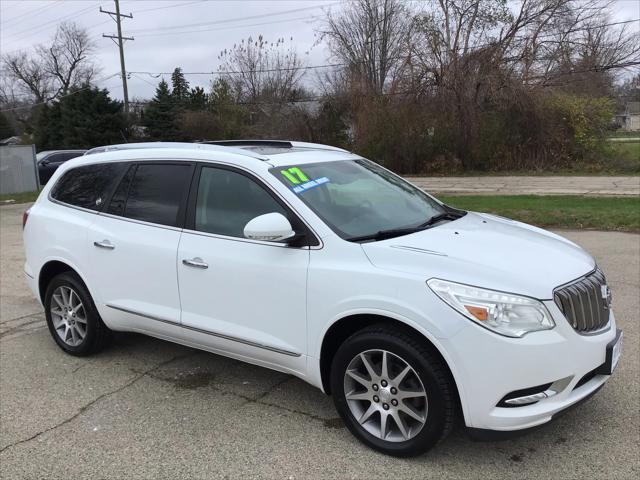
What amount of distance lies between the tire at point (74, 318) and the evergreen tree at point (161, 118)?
129 feet

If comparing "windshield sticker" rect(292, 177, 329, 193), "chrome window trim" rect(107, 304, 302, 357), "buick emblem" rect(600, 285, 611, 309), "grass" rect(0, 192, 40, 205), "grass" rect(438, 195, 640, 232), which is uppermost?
"windshield sticker" rect(292, 177, 329, 193)

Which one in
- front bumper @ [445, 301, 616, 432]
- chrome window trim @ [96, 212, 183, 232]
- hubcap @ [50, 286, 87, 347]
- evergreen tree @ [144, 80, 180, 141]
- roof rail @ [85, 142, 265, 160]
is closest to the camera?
front bumper @ [445, 301, 616, 432]

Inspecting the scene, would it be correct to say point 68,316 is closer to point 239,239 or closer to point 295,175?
point 239,239

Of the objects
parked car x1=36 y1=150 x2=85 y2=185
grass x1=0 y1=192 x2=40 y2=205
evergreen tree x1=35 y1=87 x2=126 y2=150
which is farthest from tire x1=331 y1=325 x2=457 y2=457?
evergreen tree x1=35 y1=87 x2=126 y2=150

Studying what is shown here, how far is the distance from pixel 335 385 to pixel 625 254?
635 cm

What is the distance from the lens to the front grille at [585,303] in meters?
2.90

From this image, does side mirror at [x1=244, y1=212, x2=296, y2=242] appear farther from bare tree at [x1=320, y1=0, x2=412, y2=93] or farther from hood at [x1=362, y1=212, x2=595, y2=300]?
bare tree at [x1=320, y1=0, x2=412, y2=93]

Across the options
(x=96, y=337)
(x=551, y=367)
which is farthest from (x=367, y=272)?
(x=96, y=337)

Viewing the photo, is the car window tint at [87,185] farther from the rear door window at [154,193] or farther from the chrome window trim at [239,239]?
the chrome window trim at [239,239]

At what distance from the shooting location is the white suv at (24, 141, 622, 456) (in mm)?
2809

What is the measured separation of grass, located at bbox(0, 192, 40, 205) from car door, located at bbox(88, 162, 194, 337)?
17.4 m

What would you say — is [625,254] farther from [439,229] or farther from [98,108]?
[98,108]

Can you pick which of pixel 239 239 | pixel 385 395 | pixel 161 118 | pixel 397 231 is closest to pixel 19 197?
pixel 239 239

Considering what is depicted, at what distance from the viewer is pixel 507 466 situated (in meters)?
3.02
